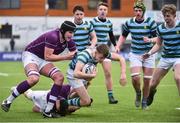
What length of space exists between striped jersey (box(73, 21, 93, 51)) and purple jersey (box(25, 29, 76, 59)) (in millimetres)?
2855

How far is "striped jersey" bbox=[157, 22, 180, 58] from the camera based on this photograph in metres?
12.2

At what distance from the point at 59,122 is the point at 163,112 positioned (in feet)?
9.24

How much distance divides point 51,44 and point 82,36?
3396 millimetres

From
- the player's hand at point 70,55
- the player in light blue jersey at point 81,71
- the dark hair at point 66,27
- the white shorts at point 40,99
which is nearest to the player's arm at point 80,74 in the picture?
the player in light blue jersey at point 81,71

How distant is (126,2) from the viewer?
59.8 m

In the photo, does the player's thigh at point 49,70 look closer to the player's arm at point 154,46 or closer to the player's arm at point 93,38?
the player's arm at point 154,46

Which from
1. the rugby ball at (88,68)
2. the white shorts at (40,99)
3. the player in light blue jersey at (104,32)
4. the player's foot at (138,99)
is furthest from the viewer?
the player in light blue jersey at (104,32)

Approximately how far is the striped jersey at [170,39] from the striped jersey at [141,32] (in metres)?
1.27

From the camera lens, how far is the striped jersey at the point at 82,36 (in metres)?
15.0

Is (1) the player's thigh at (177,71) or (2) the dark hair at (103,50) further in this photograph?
(1) the player's thigh at (177,71)

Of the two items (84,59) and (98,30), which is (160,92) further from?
(84,59)

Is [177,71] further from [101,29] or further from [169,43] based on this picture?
[101,29]

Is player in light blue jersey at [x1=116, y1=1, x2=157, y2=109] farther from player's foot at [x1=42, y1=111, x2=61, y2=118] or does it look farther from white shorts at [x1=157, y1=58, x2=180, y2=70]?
player's foot at [x1=42, y1=111, x2=61, y2=118]

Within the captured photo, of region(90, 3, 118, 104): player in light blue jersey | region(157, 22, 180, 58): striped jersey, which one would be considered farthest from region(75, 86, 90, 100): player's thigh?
region(90, 3, 118, 104): player in light blue jersey
